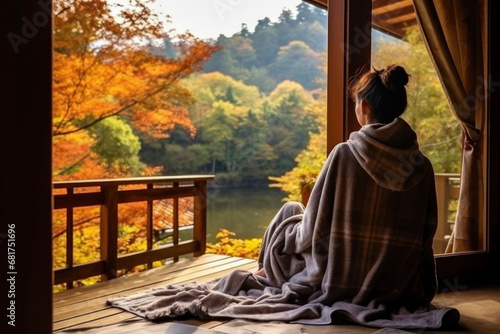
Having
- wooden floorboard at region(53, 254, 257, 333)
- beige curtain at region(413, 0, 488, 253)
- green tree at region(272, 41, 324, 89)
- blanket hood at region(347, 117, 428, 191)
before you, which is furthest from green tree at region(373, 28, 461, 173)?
green tree at region(272, 41, 324, 89)

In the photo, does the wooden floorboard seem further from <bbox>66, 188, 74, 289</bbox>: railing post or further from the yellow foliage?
the yellow foliage

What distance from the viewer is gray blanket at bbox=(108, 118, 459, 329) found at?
2127 millimetres

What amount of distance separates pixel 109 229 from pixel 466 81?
266cm

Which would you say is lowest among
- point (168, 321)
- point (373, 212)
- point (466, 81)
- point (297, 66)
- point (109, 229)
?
point (168, 321)

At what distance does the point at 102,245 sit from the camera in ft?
10.7

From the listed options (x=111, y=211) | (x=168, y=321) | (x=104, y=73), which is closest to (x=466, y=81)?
(x=168, y=321)

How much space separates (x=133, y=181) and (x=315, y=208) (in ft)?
5.47

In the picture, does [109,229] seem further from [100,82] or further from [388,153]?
[100,82]

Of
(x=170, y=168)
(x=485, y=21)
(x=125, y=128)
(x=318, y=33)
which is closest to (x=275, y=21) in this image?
(x=318, y=33)

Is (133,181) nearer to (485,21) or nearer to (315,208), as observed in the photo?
(315,208)
